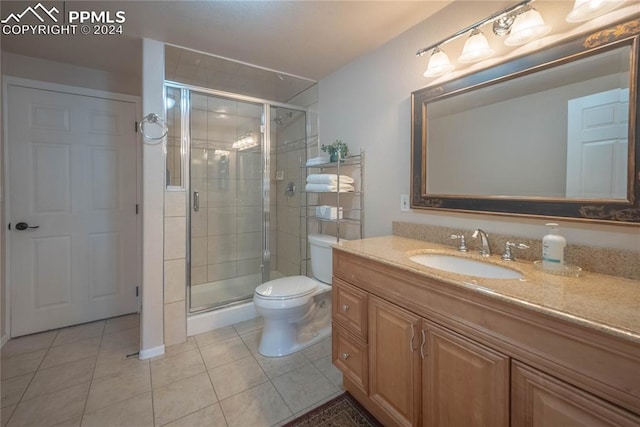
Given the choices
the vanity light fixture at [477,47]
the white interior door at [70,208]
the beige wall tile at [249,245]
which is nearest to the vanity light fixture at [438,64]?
the vanity light fixture at [477,47]

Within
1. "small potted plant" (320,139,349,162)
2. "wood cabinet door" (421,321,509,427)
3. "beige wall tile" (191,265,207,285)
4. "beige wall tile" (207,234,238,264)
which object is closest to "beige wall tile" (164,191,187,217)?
"beige wall tile" (191,265,207,285)

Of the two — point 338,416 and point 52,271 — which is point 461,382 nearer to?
point 338,416

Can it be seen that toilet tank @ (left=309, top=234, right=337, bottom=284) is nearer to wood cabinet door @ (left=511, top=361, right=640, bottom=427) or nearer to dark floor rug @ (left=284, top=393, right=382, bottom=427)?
dark floor rug @ (left=284, top=393, right=382, bottom=427)

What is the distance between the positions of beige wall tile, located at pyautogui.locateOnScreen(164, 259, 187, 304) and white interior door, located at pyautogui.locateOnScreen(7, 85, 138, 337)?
827 millimetres

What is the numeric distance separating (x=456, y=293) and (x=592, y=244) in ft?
2.03

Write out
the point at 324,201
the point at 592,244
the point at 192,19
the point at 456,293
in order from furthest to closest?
the point at 324,201 < the point at 192,19 < the point at 592,244 < the point at 456,293

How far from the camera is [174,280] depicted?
2061mm

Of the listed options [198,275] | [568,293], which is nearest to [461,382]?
[568,293]

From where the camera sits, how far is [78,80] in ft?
7.50

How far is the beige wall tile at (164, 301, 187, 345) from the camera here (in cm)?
204

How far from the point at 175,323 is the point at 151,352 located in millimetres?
227

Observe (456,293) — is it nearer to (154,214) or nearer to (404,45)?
(404,45)

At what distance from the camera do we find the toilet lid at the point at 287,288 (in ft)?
6.27

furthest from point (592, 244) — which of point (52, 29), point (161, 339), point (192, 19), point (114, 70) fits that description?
point (114, 70)
